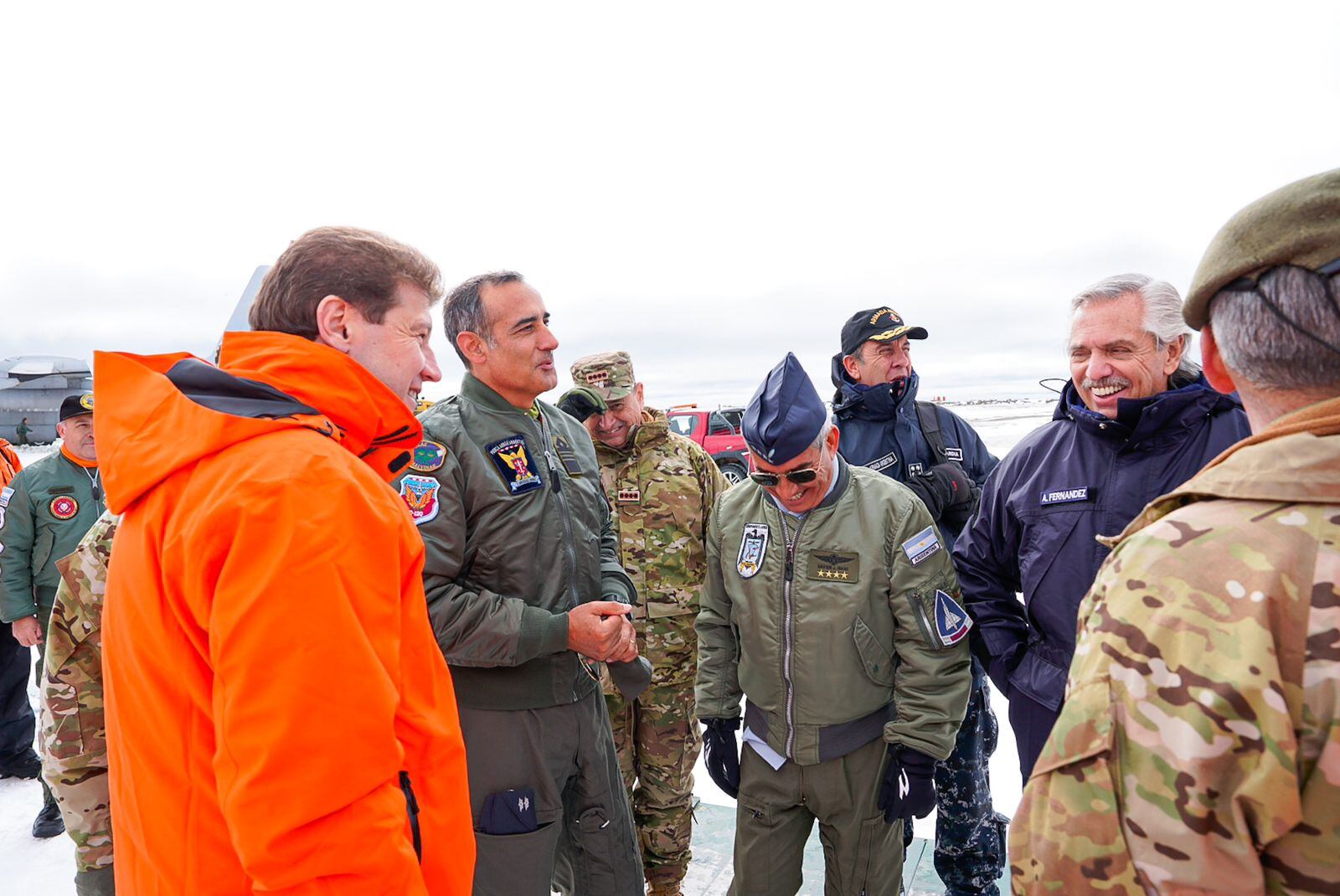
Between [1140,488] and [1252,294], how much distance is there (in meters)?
1.13

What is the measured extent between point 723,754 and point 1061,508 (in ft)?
3.99

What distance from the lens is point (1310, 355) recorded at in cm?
79

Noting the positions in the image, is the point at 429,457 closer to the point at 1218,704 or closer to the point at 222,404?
the point at 222,404

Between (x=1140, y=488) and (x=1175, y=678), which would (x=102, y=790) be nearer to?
(x=1175, y=678)

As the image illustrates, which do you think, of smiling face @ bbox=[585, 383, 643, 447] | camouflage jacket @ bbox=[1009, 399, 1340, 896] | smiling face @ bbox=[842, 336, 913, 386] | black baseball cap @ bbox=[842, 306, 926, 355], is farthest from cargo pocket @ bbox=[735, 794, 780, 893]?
black baseball cap @ bbox=[842, 306, 926, 355]

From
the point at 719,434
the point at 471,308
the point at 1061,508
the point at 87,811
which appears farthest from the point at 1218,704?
the point at 719,434

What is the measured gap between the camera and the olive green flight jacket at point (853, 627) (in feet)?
6.49

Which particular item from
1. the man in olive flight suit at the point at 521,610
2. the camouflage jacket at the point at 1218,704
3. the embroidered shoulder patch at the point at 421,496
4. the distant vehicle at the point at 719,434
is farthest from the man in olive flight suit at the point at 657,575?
the distant vehicle at the point at 719,434

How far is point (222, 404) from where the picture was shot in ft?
3.52

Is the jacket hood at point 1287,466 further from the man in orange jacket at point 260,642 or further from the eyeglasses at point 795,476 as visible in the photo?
the eyeglasses at point 795,476

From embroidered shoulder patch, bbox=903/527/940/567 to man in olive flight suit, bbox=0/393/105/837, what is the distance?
12.5 ft

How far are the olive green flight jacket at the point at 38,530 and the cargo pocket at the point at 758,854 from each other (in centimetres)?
364

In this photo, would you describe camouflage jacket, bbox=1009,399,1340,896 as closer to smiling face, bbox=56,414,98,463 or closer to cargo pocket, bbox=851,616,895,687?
cargo pocket, bbox=851,616,895,687

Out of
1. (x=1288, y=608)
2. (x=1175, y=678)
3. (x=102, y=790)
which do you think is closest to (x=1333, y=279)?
(x=1288, y=608)
